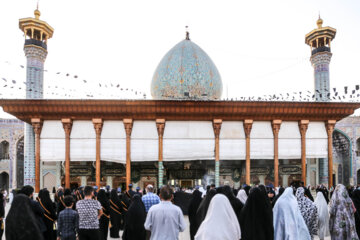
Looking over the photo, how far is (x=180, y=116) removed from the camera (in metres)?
19.5

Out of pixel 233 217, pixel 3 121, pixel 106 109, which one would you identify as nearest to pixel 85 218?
pixel 233 217

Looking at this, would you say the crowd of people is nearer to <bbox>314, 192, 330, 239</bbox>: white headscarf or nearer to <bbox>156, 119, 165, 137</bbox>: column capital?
<bbox>314, 192, 330, 239</bbox>: white headscarf

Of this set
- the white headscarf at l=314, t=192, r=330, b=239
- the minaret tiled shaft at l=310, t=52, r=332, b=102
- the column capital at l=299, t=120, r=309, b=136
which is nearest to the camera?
the white headscarf at l=314, t=192, r=330, b=239

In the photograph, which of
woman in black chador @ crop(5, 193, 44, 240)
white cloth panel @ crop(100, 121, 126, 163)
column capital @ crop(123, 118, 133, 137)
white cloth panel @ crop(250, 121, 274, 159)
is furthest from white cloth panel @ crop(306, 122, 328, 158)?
woman in black chador @ crop(5, 193, 44, 240)

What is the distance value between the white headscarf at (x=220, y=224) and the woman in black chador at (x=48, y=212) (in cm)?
442

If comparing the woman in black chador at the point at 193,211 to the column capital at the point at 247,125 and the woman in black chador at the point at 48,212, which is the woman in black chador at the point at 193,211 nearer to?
the woman in black chador at the point at 48,212

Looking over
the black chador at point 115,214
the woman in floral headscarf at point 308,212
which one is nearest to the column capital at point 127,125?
the black chador at point 115,214

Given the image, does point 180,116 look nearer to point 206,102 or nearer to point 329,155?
point 206,102

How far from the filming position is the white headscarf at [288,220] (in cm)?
645

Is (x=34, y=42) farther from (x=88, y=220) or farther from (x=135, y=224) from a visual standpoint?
(x=135, y=224)

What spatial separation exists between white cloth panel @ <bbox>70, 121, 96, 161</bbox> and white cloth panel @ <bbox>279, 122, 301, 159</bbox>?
1022cm

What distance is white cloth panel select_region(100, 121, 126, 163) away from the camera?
19.2 metres

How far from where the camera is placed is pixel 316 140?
2042 centimetres

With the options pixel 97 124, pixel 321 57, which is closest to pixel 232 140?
pixel 97 124
